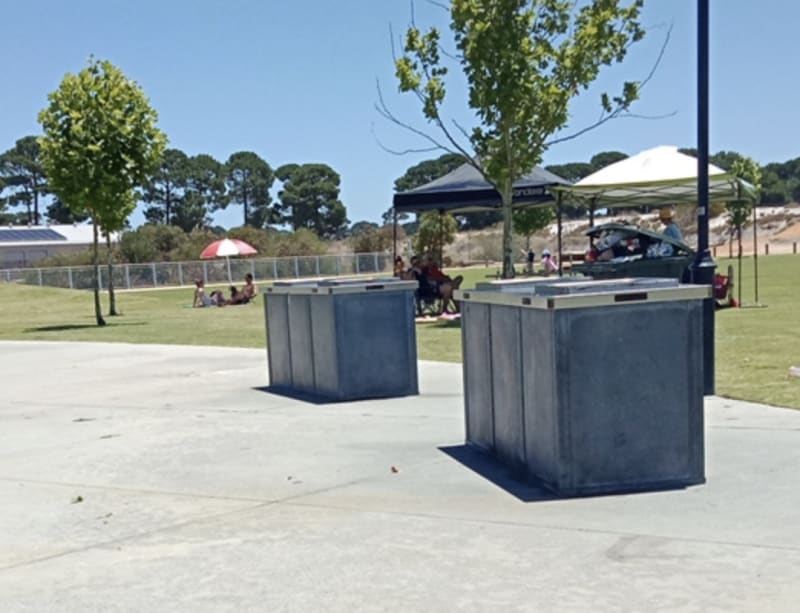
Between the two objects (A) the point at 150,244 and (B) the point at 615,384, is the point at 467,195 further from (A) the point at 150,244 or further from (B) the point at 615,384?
(A) the point at 150,244

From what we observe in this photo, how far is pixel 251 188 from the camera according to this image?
119688 mm

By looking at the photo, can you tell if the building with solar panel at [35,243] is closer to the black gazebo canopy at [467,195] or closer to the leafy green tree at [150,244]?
the leafy green tree at [150,244]

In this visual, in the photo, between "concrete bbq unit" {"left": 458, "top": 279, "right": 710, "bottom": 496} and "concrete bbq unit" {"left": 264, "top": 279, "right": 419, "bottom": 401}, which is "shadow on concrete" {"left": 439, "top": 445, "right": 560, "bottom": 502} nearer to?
"concrete bbq unit" {"left": 458, "top": 279, "right": 710, "bottom": 496}

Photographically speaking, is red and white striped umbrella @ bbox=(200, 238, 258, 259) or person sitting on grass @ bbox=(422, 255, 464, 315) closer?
person sitting on grass @ bbox=(422, 255, 464, 315)

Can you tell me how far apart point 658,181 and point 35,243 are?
71863 mm

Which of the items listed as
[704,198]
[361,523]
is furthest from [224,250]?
[361,523]

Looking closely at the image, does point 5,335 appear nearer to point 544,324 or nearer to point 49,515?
point 49,515

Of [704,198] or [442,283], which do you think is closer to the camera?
[704,198]

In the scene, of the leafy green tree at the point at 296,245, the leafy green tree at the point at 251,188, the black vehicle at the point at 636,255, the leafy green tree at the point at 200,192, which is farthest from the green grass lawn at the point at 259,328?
the leafy green tree at the point at 251,188

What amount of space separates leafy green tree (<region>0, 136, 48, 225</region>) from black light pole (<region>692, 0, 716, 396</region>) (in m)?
119

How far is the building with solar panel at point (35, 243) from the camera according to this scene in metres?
78.1

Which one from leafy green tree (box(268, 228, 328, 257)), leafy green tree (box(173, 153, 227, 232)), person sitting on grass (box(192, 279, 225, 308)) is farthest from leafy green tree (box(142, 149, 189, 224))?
person sitting on grass (box(192, 279, 225, 308))

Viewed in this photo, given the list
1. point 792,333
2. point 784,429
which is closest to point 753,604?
point 784,429

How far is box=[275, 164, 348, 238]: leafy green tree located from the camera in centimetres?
11675
